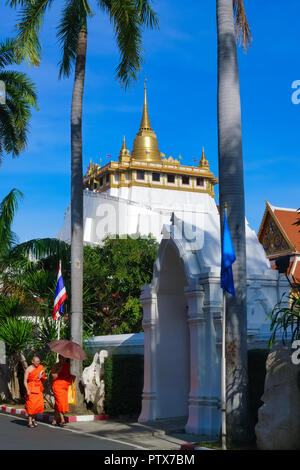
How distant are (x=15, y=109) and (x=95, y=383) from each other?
1279 centimetres

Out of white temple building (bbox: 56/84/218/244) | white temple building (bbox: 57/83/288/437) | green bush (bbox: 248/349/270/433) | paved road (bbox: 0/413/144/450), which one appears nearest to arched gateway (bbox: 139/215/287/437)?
white temple building (bbox: 57/83/288/437)

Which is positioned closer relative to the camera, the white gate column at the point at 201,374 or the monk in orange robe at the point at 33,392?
the white gate column at the point at 201,374

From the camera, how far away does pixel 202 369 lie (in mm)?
13570

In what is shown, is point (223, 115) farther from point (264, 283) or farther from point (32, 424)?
point (32, 424)

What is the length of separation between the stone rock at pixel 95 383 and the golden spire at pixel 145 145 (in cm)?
5604

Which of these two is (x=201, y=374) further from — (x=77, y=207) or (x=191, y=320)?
(x=77, y=207)

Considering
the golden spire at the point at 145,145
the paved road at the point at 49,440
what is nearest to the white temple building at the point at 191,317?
the paved road at the point at 49,440

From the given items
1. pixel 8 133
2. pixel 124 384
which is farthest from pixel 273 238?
pixel 124 384

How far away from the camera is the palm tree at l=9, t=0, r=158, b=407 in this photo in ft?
56.8

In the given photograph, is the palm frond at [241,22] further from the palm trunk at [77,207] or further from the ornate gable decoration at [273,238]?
the ornate gable decoration at [273,238]

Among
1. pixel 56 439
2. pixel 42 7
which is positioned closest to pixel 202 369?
pixel 56 439

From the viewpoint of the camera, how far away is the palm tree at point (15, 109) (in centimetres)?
2534

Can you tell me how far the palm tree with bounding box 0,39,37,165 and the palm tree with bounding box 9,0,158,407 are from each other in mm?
6645

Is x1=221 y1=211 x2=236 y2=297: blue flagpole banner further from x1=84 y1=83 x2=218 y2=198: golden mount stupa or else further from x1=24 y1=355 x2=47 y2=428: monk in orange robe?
x1=84 y1=83 x2=218 y2=198: golden mount stupa
